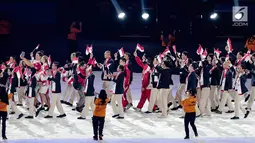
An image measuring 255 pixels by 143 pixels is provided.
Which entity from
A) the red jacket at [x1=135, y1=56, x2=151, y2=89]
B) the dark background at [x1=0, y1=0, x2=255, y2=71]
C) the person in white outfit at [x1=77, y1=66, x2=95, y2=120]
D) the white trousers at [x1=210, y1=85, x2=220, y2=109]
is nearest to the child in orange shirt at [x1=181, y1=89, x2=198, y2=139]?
the person in white outfit at [x1=77, y1=66, x2=95, y2=120]

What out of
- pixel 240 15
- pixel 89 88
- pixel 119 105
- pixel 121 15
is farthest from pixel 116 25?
pixel 89 88

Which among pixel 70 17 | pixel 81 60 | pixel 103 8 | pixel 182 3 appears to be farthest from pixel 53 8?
pixel 81 60

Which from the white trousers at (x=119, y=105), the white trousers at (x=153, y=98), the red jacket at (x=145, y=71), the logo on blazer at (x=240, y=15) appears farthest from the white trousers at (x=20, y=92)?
the logo on blazer at (x=240, y=15)

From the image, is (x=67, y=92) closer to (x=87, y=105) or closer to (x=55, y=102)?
(x=55, y=102)

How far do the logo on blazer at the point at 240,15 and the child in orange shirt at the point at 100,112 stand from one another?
48.7 ft

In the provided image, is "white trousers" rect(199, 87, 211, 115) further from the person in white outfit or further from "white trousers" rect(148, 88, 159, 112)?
the person in white outfit

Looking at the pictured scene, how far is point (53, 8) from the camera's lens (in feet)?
88.8

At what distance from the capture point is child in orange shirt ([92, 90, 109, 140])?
45.6 ft

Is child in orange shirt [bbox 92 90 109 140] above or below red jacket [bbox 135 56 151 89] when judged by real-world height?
below

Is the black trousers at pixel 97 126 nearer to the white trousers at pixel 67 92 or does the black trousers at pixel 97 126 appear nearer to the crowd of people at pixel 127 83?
the crowd of people at pixel 127 83

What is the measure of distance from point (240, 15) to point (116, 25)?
19.6 feet

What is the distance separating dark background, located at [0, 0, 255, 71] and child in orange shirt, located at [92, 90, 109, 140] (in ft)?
39.7

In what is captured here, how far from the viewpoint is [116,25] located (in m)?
29.4

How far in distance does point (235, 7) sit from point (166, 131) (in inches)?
534
